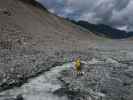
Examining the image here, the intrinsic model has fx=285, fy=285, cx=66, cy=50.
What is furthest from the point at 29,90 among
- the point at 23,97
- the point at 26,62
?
the point at 26,62

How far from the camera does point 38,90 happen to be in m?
15.7

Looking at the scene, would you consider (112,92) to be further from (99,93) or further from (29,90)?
(29,90)

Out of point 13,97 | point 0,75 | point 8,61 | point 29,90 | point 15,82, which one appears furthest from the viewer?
point 8,61

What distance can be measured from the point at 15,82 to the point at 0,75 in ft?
5.17

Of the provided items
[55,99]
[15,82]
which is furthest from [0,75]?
[55,99]

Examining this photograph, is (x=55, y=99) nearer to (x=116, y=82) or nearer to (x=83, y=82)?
(x=83, y=82)

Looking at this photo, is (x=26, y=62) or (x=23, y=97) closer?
(x=23, y=97)

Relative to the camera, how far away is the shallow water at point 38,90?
1473 cm

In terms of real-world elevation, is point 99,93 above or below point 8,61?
below

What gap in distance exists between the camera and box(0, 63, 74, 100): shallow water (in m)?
14.7

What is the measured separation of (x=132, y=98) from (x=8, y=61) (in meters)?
11.1

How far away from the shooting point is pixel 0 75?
17703 mm

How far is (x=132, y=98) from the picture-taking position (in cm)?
1563

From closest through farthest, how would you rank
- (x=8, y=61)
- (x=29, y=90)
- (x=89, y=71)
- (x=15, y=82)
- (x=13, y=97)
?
(x=13, y=97) → (x=29, y=90) → (x=15, y=82) → (x=89, y=71) → (x=8, y=61)
